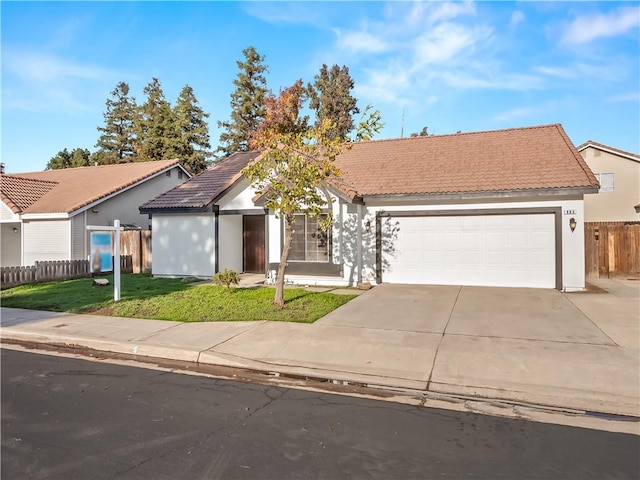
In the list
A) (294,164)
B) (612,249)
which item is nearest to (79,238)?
(294,164)

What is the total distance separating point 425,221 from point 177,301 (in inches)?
322

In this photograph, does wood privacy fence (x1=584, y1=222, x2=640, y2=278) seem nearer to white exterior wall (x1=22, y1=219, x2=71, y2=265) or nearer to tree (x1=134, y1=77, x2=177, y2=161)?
white exterior wall (x1=22, y1=219, x2=71, y2=265)

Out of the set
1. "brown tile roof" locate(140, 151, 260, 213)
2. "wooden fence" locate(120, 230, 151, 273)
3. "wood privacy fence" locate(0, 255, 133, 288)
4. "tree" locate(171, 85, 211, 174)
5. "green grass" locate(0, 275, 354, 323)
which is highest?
"tree" locate(171, 85, 211, 174)

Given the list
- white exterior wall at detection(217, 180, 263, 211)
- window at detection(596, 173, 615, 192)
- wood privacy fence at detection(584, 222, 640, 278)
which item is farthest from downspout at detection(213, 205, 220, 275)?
window at detection(596, 173, 615, 192)

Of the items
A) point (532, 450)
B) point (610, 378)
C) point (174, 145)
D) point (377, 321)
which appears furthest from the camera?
point (174, 145)

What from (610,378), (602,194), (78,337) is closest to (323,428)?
(610,378)

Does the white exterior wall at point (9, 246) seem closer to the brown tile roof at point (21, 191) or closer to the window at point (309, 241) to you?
the brown tile roof at point (21, 191)

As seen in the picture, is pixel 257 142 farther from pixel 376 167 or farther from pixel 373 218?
pixel 376 167

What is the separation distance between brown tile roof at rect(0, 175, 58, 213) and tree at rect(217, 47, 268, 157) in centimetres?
1910

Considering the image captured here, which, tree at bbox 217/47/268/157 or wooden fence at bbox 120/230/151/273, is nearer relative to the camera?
wooden fence at bbox 120/230/151/273

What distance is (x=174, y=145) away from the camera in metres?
37.0

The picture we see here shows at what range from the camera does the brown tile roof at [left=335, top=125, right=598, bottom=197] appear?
1314cm

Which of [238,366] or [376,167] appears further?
[376,167]

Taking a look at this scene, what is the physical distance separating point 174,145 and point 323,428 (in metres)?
36.5
